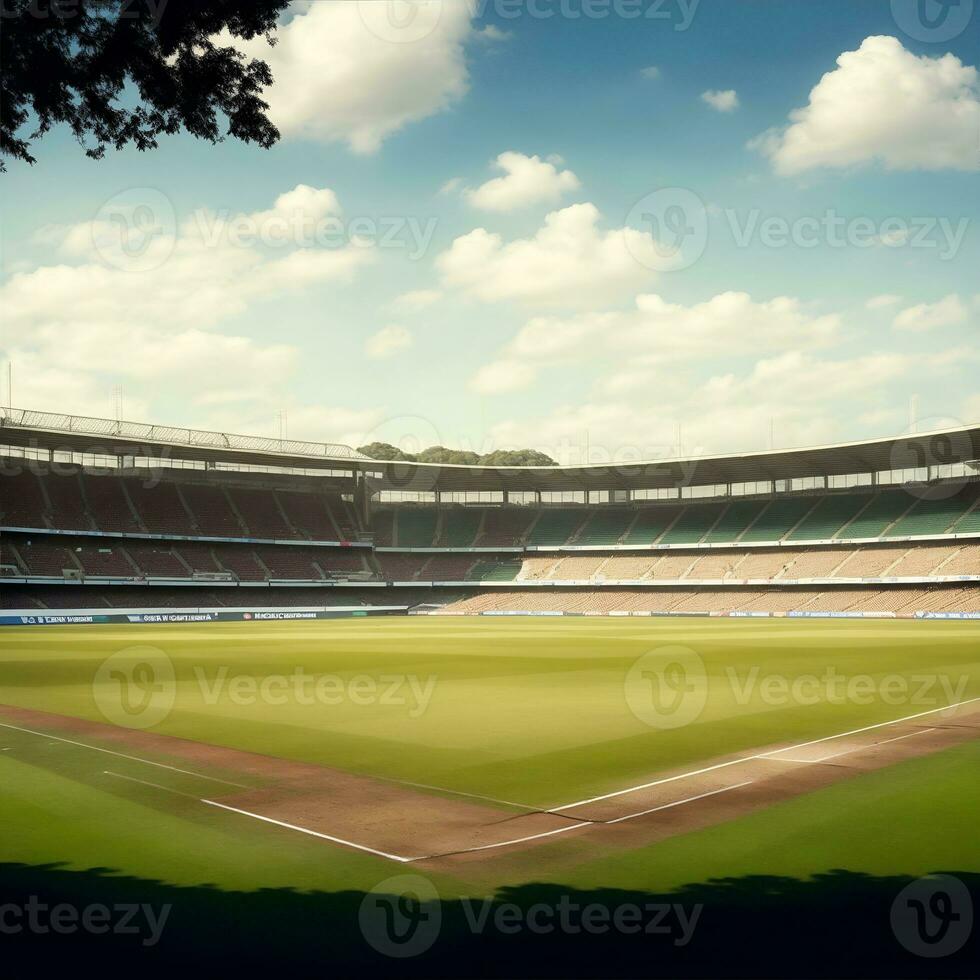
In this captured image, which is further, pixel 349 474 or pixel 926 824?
pixel 349 474

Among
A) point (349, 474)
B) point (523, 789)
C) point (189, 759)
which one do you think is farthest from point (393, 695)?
point (349, 474)

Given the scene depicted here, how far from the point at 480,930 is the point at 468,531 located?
86844 mm

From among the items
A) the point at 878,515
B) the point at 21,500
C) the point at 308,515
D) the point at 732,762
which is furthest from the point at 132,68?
the point at 308,515

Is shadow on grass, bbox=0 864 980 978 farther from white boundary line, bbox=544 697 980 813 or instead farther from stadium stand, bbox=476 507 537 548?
stadium stand, bbox=476 507 537 548

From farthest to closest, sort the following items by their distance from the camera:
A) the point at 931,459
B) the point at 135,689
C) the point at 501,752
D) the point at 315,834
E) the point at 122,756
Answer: the point at 931,459 → the point at 135,689 → the point at 501,752 → the point at 122,756 → the point at 315,834

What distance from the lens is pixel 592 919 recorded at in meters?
6.77

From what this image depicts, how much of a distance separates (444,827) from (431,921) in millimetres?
2641

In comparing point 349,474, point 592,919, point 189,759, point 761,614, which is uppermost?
point 349,474

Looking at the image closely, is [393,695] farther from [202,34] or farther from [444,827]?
[202,34]

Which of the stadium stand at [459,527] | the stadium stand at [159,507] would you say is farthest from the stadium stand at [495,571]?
the stadium stand at [159,507]

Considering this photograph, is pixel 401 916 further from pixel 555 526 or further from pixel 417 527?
pixel 417 527

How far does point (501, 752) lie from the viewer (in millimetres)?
13430

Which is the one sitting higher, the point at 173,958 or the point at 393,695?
Result: the point at 393,695

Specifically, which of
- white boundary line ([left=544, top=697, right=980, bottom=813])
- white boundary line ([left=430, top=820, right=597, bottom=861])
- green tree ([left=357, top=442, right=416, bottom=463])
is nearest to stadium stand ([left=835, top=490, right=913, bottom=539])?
white boundary line ([left=544, top=697, right=980, bottom=813])
